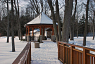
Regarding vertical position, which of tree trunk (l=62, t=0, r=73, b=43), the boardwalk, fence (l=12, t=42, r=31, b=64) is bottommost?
the boardwalk

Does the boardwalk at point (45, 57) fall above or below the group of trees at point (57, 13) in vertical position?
below

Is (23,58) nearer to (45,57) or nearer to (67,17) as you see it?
(45,57)

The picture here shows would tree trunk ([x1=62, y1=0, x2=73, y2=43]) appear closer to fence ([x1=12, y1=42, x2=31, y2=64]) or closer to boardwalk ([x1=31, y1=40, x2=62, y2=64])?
boardwalk ([x1=31, y1=40, x2=62, y2=64])

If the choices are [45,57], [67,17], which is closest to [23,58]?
Result: [45,57]

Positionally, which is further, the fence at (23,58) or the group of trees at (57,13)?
the group of trees at (57,13)

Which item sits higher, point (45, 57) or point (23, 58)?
point (23, 58)

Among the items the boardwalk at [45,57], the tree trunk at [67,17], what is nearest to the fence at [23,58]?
the boardwalk at [45,57]

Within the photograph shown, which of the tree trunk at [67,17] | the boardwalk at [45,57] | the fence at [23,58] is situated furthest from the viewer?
the tree trunk at [67,17]

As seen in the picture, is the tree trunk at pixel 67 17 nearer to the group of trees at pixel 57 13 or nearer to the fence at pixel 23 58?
the group of trees at pixel 57 13

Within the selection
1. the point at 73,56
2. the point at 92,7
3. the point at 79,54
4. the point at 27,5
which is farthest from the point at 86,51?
the point at 92,7

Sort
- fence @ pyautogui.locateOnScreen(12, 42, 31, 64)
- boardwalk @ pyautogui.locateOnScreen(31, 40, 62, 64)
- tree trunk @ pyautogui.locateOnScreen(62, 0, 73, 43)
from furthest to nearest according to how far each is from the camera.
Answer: tree trunk @ pyautogui.locateOnScreen(62, 0, 73, 43) < boardwalk @ pyautogui.locateOnScreen(31, 40, 62, 64) < fence @ pyautogui.locateOnScreen(12, 42, 31, 64)

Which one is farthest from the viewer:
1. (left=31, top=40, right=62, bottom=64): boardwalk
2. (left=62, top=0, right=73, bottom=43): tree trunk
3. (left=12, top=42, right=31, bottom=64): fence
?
(left=62, top=0, right=73, bottom=43): tree trunk

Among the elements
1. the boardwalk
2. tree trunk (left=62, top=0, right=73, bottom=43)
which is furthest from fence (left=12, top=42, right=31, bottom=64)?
tree trunk (left=62, top=0, right=73, bottom=43)

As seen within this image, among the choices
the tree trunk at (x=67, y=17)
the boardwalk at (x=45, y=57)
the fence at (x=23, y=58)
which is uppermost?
the tree trunk at (x=67, y=17)
